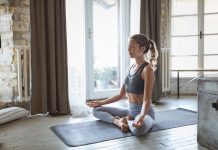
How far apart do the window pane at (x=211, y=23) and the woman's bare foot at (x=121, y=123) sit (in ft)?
8.97

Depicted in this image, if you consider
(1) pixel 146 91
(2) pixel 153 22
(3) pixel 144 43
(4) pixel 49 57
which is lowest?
(1) pixel 146 91

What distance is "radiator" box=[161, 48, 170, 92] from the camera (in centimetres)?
450

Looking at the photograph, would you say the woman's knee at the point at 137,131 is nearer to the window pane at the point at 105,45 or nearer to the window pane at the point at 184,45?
the window pane at the point at 105,45

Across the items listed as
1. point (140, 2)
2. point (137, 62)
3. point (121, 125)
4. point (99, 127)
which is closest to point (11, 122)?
point (99, 127)

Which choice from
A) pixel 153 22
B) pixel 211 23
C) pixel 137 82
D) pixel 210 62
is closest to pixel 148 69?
pixel 137 82

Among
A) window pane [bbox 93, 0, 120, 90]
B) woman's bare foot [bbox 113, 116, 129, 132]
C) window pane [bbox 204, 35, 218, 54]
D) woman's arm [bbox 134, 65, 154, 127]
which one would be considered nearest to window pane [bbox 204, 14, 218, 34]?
window pane [bbox 204, 35, 218, 54]

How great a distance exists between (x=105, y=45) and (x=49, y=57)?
52.0 inches

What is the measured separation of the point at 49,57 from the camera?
→ 3.45 metres

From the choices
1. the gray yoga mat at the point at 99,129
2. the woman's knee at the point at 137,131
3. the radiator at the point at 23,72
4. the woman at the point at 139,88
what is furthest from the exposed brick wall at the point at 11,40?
the woman's knee at the point at 137,131

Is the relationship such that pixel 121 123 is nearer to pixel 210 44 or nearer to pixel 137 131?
pixel 137 131

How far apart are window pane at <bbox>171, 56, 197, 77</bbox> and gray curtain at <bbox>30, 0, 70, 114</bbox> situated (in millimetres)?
2186

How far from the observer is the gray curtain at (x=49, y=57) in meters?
3.36

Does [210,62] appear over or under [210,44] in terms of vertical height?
under

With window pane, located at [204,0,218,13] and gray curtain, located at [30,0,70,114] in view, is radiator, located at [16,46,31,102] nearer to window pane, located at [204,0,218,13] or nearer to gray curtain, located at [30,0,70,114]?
gray curtain, located at [30,0,70,114]
